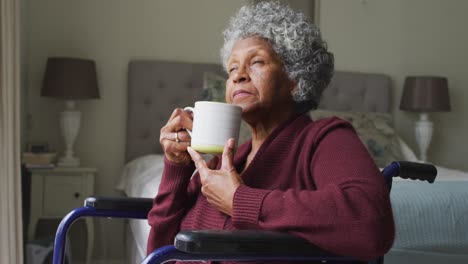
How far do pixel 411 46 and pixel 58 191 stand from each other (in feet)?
8.62

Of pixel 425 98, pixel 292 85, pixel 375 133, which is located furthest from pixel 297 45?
pixel 425 98

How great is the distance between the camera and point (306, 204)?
3.25 ft

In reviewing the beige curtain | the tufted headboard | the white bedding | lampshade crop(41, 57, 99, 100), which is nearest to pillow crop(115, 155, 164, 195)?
the tufted headboard

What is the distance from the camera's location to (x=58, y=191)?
129 inches

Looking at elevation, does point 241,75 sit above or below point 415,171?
above

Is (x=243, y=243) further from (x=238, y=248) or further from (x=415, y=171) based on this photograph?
(x=415, y=171)

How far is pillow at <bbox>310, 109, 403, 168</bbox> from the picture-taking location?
11.5 feet

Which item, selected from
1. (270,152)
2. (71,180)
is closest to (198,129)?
(270,152)

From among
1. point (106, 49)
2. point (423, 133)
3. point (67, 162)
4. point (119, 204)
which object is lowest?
point (67, 162)

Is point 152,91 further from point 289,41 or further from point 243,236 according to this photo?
point 243,236

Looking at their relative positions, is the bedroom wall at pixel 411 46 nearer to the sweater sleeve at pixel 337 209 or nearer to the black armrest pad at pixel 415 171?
the black armrest pad at pixel 415 171

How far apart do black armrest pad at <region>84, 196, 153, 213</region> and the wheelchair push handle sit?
0.60 metres

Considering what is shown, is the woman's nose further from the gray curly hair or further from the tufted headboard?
the tufted headboard

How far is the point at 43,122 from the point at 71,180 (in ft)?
1.52
